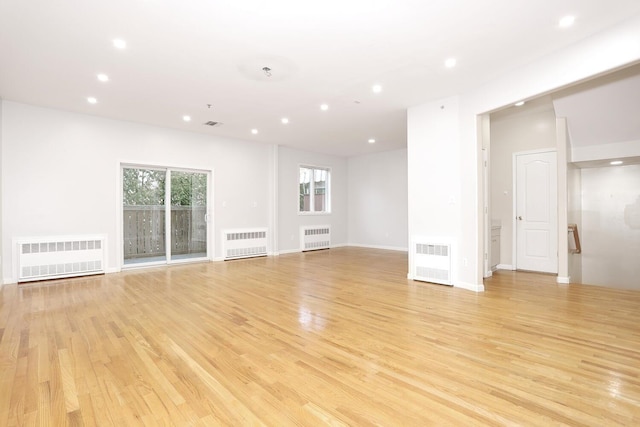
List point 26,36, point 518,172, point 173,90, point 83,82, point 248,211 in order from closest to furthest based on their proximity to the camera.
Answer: point 26,36
point 83,82
point 173,90
point 518,172
point 248,211

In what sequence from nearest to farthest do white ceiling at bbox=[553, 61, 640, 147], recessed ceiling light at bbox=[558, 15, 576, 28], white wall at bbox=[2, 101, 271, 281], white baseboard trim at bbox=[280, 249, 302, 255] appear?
recessed ceiling light at bbox=[558, 15, 576, 28] → white ceiling at bbox=[553, 61, 640, 147] → white wall at bbox=[2, 101, 271, 281] → white baseboard trim at bbox=[280, 249, 302, 255]

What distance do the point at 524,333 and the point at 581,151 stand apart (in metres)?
4.20

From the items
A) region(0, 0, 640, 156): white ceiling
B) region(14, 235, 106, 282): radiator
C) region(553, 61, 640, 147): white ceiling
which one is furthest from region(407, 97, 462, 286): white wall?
region(14, 235, 106, 282): radiator

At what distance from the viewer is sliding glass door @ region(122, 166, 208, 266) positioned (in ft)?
20.6

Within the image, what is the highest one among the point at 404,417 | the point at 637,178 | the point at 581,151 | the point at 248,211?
the point at 581,151

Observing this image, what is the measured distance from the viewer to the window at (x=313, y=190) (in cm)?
939

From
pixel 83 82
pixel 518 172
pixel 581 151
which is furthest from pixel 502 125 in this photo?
pixel 83 82

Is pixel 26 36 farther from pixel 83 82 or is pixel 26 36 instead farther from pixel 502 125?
pixel 502 125

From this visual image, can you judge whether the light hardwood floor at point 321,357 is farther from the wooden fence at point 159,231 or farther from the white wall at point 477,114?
the wooden fence at point 159,231

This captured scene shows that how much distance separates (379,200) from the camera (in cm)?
963

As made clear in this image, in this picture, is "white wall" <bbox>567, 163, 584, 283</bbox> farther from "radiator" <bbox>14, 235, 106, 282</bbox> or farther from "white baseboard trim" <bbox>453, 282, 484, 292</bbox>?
"radiator" <bbox>14, 235, 106, 282</bbox>

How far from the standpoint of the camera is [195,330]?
9.84 feet

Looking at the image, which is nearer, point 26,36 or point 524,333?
point 524,333

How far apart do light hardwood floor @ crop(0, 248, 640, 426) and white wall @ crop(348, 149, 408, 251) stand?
4.73 meters
